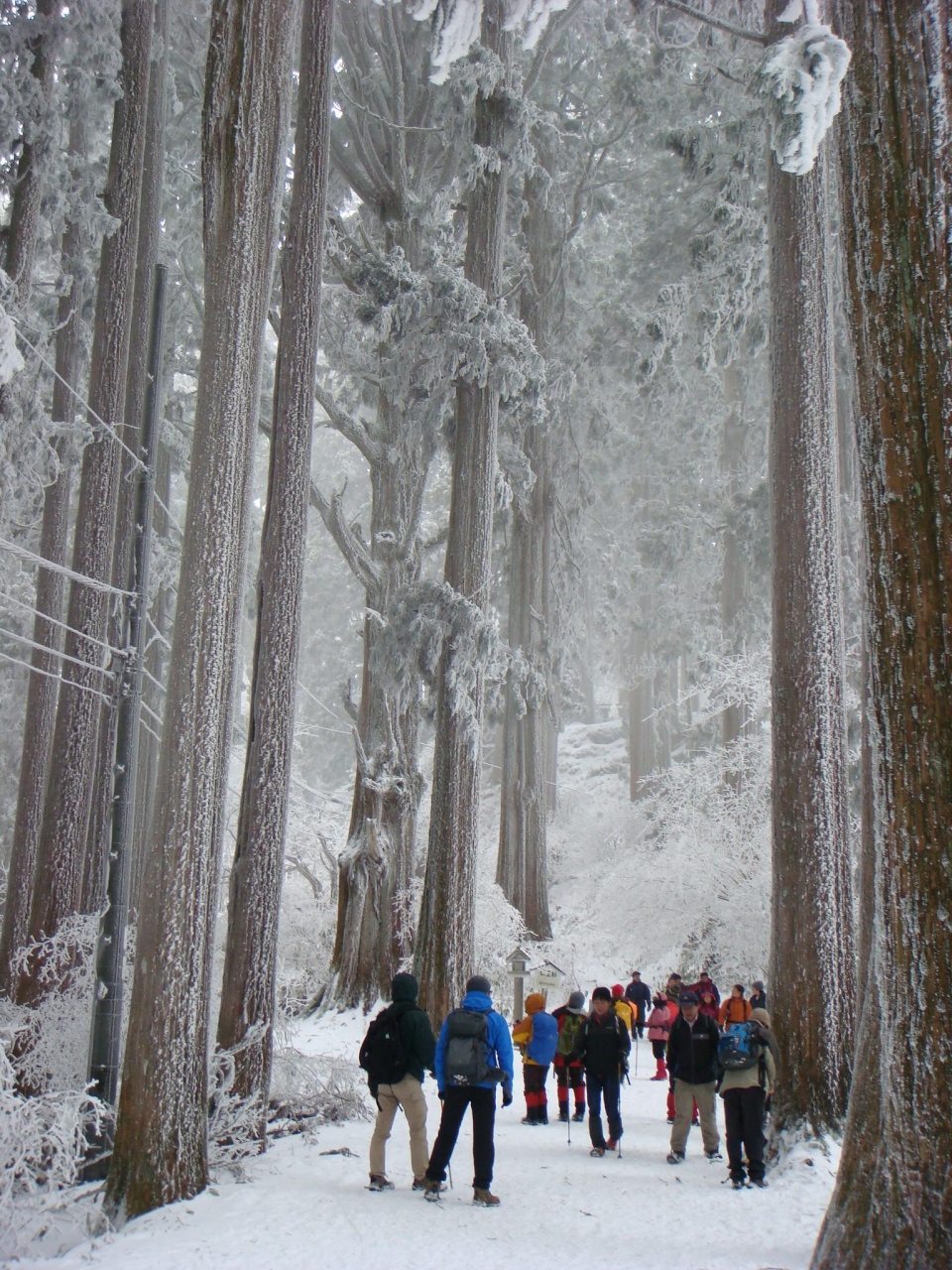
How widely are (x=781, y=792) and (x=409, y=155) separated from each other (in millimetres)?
11659

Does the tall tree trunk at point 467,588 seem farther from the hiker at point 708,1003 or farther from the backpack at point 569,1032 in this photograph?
the hiker at point 708,1003

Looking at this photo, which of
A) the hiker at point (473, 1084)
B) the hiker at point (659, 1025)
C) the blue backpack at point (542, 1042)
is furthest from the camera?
the hiker at point (659, 1025)

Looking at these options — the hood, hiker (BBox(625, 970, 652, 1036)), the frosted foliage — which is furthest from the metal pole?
hiker (BBox(625, 970, 652, 1036))

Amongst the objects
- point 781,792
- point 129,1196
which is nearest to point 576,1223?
point 129,1196

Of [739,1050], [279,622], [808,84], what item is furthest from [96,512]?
[808,84]

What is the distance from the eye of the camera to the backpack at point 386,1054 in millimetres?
6750

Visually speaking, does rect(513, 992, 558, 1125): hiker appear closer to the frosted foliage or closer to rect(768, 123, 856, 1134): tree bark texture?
rect(768, 123, 856, 1134): tree bark texture

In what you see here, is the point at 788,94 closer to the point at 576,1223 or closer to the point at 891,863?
the point at 891,863

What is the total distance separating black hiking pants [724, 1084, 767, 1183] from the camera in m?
7.16

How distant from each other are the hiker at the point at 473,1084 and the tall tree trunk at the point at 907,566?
306cm

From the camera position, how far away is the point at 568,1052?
9.45 meters

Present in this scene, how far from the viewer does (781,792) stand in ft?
27.9

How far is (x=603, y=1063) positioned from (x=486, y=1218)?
84.9 inches

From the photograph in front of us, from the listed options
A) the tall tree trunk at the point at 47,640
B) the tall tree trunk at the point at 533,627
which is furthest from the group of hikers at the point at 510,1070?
the tall tree trunk at the point at 533,627
